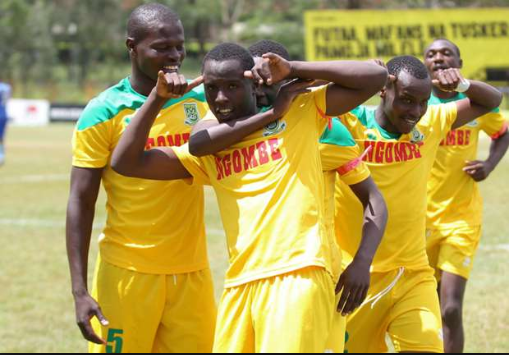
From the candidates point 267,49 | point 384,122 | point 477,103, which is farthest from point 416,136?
point 267,49

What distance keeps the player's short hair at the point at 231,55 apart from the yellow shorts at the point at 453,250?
10.9 ft

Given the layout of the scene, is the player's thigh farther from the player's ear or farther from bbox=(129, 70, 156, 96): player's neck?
the player's ear

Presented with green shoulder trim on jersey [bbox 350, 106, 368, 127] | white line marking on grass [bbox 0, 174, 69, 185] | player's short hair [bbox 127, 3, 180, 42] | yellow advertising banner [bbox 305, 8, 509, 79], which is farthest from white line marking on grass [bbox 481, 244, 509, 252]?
yellow advertising banner [bbox 305, 8, 509, 79]

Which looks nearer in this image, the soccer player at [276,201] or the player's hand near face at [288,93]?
the soccer player at [276,201]

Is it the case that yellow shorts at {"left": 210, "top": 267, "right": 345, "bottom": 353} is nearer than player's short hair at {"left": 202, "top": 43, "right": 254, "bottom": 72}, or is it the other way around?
yellow shorts at {"left": 210, "top": 267, "right": 345, "bottom": 353}

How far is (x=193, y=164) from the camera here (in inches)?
172

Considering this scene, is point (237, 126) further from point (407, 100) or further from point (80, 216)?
point (407, 100)

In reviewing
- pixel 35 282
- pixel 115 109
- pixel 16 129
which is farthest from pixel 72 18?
pixel 115 109

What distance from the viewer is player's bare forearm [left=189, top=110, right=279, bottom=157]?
4.02 m

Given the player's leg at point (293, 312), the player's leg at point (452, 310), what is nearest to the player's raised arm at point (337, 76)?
the player's leg at point (293, 312)

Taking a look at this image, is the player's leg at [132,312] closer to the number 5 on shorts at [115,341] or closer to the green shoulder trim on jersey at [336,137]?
the number 5 on shorts at [115,341]

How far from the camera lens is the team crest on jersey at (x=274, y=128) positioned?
13.4 ft

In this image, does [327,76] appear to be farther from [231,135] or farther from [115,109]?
[115,109]

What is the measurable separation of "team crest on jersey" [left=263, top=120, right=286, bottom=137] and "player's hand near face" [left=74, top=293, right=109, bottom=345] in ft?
4.30
